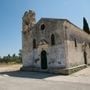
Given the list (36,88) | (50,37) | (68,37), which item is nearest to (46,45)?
(50,37)

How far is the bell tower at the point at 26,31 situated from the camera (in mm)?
24250

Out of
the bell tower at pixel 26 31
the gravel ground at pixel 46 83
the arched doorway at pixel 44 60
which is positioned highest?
the bell tower at pixel 26 31

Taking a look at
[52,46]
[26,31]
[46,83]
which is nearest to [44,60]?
[52,46]

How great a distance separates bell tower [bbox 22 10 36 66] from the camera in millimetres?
24250

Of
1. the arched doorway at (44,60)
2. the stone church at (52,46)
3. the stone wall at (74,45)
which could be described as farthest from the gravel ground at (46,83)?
the arched doorway at (44,60)

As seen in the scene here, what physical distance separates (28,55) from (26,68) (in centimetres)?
190

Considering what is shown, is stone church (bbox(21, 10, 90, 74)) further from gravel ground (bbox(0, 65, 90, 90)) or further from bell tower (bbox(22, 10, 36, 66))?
gravel ground (bbox(0, 65, 90, 90))

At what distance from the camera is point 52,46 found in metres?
20.5

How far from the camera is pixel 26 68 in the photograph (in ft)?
77.3

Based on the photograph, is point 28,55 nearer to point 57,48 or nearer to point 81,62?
point 57,48

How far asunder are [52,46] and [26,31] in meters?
6.09

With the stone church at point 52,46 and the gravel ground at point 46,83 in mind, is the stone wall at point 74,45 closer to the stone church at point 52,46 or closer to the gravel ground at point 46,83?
the stone church at point 52,46

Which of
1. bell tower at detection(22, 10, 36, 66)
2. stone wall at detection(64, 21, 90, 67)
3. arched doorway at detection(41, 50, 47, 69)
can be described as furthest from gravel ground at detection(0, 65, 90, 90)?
bell tower at detection(22, 10, 36, 66)

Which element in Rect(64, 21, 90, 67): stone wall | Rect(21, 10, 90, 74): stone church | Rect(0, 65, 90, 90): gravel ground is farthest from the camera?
Rect(64, 21, 90, 67): stone wall
